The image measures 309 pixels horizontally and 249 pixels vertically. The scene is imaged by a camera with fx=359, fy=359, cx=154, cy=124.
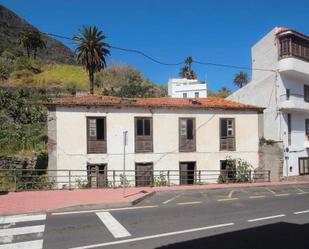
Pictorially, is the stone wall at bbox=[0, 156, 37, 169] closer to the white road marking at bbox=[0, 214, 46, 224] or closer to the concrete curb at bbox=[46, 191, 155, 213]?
the concrete curb at bbox=[46, 191, 155, 213]

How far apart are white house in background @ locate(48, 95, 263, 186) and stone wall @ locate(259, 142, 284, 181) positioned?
1.63 feet

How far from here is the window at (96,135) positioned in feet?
71.3

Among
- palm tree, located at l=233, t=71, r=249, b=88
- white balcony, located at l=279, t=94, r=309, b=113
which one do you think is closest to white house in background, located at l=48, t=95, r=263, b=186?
white balcony, located at l=279, t=94, r=309, b=113

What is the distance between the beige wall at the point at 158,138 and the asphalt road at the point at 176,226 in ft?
27.8

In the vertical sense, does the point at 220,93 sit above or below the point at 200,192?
above

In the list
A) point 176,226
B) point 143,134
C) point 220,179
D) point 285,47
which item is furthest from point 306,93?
point 176,226

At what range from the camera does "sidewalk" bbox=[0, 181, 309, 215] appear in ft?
41.5

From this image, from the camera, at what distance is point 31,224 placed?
1020 cm

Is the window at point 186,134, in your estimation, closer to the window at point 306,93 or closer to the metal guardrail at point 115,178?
the metal guardrail at point 115,178

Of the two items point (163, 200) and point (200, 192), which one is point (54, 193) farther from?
point (200, 192)

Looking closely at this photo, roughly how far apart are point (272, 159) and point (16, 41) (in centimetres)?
6953

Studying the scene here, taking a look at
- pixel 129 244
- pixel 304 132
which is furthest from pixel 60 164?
pixel 304 132

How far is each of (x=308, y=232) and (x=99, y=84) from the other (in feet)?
155

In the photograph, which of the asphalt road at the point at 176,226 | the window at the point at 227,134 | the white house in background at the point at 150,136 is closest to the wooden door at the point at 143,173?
the white house in background at the point at 150,136
